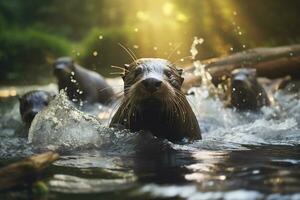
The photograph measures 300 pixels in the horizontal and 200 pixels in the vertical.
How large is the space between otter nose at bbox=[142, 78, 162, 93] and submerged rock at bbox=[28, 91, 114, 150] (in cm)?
77

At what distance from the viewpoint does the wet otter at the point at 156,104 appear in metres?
4.86

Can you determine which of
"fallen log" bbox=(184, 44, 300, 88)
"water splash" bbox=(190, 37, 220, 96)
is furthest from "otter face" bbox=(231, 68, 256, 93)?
"fallen log" bbox=(184, 44, 300, 88)

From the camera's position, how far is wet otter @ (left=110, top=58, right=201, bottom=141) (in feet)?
15.9

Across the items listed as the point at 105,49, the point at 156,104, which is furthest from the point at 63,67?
the point at 105,49

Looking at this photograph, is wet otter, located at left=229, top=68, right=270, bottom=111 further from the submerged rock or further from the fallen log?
the submerged rock

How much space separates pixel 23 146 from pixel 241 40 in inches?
339

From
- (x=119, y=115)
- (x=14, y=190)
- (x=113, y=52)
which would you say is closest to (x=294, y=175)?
(x=14, y=190)

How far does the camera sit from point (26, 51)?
25.1 metres

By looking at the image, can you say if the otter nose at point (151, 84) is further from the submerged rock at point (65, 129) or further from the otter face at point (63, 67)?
the otter face at point (63, 67)

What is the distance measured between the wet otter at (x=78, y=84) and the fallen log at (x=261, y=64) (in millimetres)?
1453

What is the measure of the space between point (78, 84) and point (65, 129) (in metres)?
4.13

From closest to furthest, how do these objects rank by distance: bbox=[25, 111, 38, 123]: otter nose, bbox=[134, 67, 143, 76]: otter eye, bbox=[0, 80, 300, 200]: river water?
bbox=[0, 80, 300, 200]: river water → bbox=[134, 67, 143, 76]: otter eye → bbox=[25, 111, 38, 123]: otter nose

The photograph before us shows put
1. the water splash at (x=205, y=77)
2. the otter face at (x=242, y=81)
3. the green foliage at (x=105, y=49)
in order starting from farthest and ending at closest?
the green foliage at (x=105, y=49)
the water splash at (x=205, y=77)
the otter face at (x=242, y=81)

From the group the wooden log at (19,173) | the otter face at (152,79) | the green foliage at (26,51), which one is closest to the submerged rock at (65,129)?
the otter face at (152,79)
